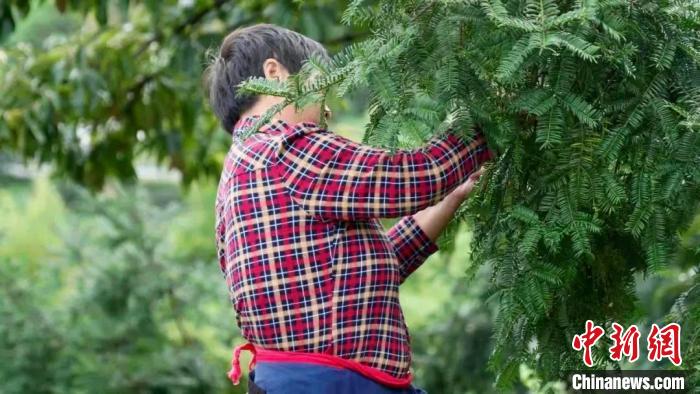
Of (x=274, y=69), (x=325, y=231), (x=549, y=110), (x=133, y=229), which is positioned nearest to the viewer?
(x=549, y=110)

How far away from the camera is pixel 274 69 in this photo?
238 centimetres

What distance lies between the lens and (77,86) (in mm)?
5023

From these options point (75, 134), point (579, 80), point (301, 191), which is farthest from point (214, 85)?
point (75, 134)

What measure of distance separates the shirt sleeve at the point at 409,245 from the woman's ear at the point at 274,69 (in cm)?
46

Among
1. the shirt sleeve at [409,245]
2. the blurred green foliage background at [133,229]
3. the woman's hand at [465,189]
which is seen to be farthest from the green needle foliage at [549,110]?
the blurred green foliage background at [133,229]

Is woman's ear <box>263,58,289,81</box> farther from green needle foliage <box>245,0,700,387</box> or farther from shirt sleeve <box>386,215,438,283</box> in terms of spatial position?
shirt sleeve <box>386,215,438,283</box>

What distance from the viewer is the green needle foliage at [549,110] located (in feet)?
6.35

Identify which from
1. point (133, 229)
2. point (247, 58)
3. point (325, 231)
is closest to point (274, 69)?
point (247, 58)

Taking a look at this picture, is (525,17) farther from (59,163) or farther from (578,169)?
(59,163)

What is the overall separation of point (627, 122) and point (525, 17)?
1.08 ft

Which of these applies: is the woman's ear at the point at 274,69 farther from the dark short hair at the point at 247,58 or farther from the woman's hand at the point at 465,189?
the woman's hand at the point at 465,189
